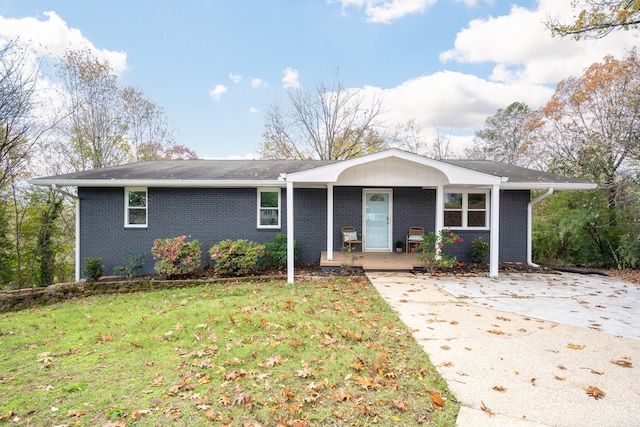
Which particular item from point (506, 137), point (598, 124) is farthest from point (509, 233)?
point (506, 137)

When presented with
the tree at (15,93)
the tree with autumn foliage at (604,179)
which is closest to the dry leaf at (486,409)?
the tree with autumn foliage at (604,179)

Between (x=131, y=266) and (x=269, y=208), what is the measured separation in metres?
4.37

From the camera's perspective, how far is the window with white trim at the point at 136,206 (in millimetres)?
10266

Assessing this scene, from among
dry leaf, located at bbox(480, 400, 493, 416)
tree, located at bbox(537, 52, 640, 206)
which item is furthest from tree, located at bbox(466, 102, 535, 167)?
dry leaf, located at bbox(480, 400, 493, 416)

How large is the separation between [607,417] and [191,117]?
21892 millimetres

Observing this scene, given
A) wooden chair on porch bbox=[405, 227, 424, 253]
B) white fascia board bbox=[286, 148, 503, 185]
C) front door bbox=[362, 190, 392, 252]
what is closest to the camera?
white fascia board bbox=[286, 148, 503, 185]

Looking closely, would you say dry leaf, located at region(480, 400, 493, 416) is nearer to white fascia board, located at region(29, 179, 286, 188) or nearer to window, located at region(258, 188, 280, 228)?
white fascia board, located at region(29, 179, 286, 188)

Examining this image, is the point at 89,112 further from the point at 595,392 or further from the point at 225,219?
the point at 595,392

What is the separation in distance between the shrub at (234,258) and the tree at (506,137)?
21118mm

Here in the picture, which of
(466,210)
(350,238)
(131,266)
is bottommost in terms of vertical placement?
(131,266)

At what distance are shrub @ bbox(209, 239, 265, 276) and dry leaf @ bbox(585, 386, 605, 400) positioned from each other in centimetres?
729

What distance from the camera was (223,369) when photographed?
→ 133 inches

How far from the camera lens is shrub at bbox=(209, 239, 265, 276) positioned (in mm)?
8812

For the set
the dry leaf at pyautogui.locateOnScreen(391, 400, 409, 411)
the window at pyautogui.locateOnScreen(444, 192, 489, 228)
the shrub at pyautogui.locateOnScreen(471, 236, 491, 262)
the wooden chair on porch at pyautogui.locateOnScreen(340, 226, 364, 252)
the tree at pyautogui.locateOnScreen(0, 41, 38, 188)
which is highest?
the tree at pyautogui.locateOnScreen(0, 41, 38, 188)
